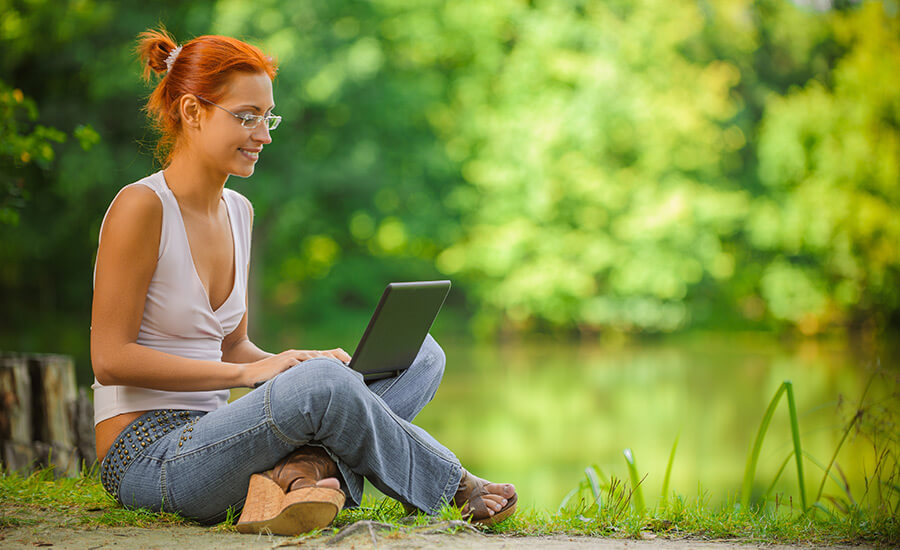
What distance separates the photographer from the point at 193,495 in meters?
2.25

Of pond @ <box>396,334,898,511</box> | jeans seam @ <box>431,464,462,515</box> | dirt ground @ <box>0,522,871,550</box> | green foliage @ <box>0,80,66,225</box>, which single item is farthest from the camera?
pond @ <box>396,334,898,511</box>

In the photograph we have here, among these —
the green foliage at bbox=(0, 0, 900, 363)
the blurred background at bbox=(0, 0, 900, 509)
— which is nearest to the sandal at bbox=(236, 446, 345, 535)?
the blurred background at bbox=(0, 0, 900, 509)

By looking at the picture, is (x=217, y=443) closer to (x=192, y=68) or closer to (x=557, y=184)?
(x=192, y=68)

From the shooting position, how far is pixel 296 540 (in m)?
2.13

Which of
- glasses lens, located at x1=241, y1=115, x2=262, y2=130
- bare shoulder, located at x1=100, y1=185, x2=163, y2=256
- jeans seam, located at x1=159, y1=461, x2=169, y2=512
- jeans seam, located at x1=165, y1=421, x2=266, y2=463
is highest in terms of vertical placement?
glasses lens, located at x1=241, y1=115, x2=262, y2=130

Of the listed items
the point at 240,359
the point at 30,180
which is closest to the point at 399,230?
the point at 30,180

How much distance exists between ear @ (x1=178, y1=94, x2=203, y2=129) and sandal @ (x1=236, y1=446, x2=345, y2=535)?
34.0 inches

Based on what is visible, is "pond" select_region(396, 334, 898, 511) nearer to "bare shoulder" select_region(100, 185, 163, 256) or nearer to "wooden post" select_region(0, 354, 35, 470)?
"wooden post" select_region(0, 354, 35, 470)

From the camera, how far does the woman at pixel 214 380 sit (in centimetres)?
216

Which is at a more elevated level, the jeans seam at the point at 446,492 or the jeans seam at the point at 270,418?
the jeans seam at the point at 270,418

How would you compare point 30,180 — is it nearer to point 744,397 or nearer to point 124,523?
point 744,397

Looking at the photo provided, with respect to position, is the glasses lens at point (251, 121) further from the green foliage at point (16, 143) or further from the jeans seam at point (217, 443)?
the green foliage at point (16, 143)

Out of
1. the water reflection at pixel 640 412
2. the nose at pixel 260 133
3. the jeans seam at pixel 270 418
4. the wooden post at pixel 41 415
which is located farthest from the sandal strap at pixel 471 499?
the water reflection at pixel 640 412

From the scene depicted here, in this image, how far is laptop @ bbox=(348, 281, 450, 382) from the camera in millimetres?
2209
